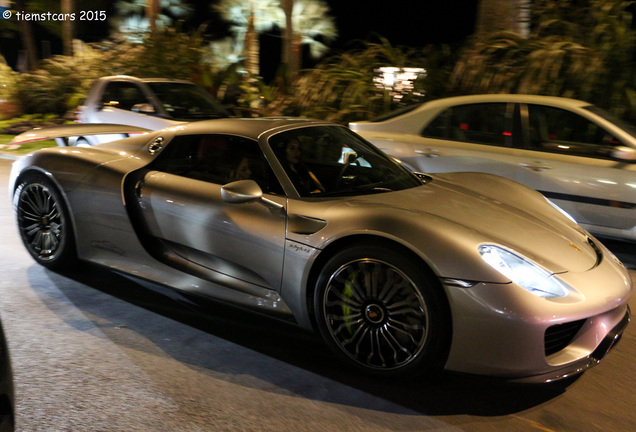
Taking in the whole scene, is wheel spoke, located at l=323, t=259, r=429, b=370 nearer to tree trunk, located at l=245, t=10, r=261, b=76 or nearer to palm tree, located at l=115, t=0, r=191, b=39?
tree trunk, located at l=245, t=10, r=261, b=76

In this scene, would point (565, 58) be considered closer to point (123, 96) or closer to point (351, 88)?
point (351, 88)

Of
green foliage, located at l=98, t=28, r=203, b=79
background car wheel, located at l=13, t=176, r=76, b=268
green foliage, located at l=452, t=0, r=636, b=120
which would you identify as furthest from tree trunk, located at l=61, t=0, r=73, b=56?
background car wheel, located at l=13, t=176, r=76, b=268

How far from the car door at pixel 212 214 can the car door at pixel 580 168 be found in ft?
10.4

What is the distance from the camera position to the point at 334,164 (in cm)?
429

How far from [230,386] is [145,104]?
6.53 m

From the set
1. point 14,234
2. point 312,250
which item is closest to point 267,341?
point 312,250

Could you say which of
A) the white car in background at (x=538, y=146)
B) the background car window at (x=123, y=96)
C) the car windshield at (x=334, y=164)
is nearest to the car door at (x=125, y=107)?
the background car window at (x=123, y=96)

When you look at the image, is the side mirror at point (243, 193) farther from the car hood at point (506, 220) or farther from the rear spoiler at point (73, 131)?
the rear spoiler at point (73, 131)

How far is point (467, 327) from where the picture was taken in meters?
3.02

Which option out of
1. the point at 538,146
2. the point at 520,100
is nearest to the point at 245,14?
the point at 520,100

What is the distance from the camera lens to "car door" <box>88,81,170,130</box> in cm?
888

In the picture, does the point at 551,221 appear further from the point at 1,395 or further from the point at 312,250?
the point at 1,395

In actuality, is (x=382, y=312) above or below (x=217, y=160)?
below

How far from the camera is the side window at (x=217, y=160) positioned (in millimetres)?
4023
